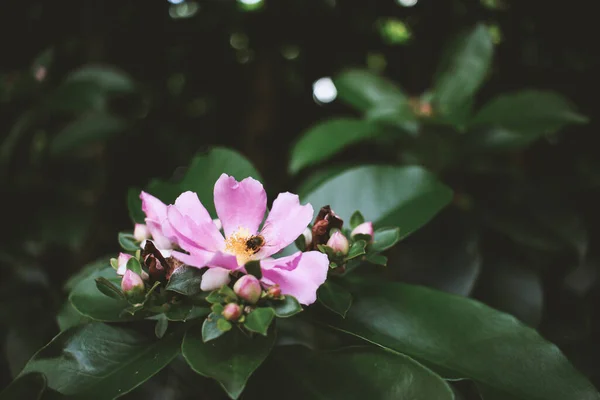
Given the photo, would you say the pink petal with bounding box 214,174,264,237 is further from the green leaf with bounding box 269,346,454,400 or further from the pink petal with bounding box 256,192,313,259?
the green leaf with bounding box 269,346,454,400

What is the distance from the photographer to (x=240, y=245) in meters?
0.77

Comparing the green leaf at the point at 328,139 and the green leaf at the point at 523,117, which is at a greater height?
the green leaf at the point at 328,139

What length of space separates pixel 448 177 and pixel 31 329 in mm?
1018

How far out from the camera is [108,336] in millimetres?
746

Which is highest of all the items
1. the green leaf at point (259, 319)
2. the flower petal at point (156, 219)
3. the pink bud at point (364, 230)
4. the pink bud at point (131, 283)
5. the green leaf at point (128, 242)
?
the flower petal at point (156, 219)

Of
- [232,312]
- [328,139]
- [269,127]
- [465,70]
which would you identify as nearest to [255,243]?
[232,312]

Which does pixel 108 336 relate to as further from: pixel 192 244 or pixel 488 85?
pixel 488 85

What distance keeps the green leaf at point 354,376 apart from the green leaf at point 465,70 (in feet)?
2.47

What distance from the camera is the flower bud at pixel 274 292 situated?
0.66 metres

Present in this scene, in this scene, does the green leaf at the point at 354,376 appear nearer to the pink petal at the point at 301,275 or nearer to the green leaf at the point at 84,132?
the pink petal at the point at 301,275

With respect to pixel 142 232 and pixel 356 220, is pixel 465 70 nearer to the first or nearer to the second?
pixel 356 220

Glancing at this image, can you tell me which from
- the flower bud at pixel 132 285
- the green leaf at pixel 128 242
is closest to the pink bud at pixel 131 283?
the flower bud at pixel 132 285

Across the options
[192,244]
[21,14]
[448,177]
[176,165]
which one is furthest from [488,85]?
[21,14]

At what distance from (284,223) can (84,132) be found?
3.17 feet
